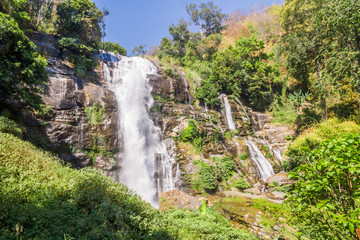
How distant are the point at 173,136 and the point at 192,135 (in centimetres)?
181

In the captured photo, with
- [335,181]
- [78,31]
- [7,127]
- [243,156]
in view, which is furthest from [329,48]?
[78,31]

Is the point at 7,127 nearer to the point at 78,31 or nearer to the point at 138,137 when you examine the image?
the point at 138,137

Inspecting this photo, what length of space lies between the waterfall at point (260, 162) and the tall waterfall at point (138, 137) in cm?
825

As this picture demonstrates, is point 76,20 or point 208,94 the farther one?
point 208,94

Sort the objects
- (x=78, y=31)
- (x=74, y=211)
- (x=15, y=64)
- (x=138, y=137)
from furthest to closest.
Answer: (x=78, y=31) → (x=138, y=137) → (x=15, y=64) → (x=74, y=211)

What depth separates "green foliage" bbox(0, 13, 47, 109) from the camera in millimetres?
9227

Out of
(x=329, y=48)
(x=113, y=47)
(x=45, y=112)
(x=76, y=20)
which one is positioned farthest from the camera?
(x=113, y=47)

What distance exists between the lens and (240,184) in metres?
14.1

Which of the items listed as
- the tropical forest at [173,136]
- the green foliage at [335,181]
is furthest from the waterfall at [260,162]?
the green foliage at [335,181]

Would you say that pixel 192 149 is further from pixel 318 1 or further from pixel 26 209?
pixel 318 1

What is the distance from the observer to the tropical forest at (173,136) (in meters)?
3.37

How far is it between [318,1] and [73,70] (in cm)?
2370

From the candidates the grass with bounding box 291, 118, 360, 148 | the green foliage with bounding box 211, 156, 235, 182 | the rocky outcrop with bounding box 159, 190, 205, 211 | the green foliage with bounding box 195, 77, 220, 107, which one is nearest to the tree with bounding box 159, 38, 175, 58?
the green foliage with bounding box 195, 77, 220, 107

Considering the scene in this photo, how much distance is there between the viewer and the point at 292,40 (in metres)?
17.9
